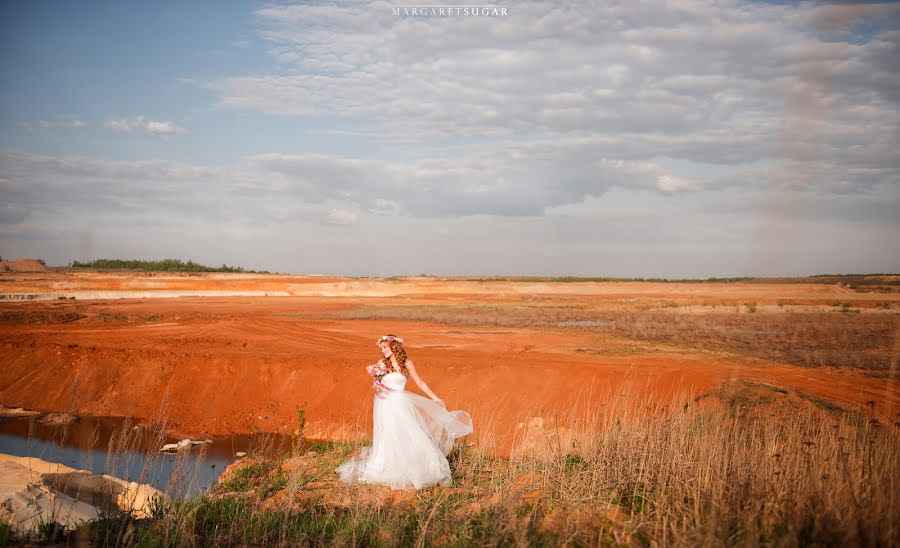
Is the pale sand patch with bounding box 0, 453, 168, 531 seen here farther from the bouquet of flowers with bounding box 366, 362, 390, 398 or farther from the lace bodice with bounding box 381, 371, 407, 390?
the lace bodice with bounding box 381, 371, 407, 390

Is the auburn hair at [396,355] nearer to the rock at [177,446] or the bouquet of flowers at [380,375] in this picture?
the bouquet of flowers at [380,375]

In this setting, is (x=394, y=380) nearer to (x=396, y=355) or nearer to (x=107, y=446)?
(x=396, y=355)

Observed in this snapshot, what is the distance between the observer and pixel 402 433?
26.1ft

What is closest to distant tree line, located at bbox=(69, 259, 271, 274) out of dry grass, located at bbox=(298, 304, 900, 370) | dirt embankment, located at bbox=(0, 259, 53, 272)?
dirt embankment, located at bbox=(0, 259, 53, 272)

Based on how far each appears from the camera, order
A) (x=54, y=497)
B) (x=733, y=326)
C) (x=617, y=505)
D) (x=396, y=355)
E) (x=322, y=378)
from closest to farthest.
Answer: (x=617, y=505) < (x=54, y=497) < (x=396, y=355) < (x=322, y=378) < (x=733, y=326)

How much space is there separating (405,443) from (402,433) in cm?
13

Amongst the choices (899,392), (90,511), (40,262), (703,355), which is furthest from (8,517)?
(40,262)

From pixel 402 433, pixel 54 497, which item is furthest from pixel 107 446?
pixel 402 433

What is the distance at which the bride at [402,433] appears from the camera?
785 centimetres

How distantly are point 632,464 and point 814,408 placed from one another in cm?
585

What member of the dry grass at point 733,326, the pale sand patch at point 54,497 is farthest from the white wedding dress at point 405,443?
the dry grass at point 733,326

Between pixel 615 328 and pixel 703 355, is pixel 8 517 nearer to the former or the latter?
pixel 703 355

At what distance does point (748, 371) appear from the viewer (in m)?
16.7

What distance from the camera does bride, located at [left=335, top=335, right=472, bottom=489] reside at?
7848 millimetres
